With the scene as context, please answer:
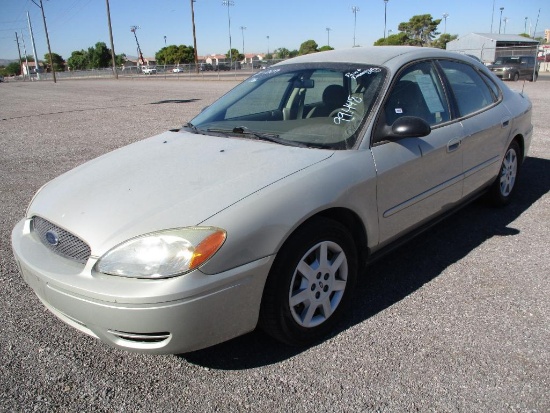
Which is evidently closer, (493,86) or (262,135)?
(262,135)

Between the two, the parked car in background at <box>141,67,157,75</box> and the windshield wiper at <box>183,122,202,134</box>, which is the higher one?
the windshield wiper at <box>183,122,202,134</box>

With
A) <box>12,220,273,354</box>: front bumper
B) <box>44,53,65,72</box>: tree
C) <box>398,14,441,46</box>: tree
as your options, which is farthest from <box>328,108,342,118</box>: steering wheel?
<box>44,53,65,72</box>: tree

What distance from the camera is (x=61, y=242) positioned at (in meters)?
2.39

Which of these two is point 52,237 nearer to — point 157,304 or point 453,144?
point 157,304

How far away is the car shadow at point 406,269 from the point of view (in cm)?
255

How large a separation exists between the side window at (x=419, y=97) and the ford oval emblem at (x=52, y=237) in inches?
80.6

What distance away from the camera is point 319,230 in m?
2.49

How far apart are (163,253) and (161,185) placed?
54 centimetres

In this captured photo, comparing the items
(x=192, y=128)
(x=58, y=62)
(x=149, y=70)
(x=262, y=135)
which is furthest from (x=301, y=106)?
Answer: (x=58, y=62)

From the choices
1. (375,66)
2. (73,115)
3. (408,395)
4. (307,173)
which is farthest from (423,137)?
(73,115)

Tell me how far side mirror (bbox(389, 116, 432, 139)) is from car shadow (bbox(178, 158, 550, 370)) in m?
1.02

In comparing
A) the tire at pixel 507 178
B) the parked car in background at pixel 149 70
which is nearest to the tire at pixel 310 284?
the tire at pixel 507 178

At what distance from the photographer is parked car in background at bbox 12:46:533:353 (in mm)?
2115

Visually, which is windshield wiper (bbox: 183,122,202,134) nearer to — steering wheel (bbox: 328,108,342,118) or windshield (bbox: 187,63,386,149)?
windshield (bbox: 187,63,386,149)
